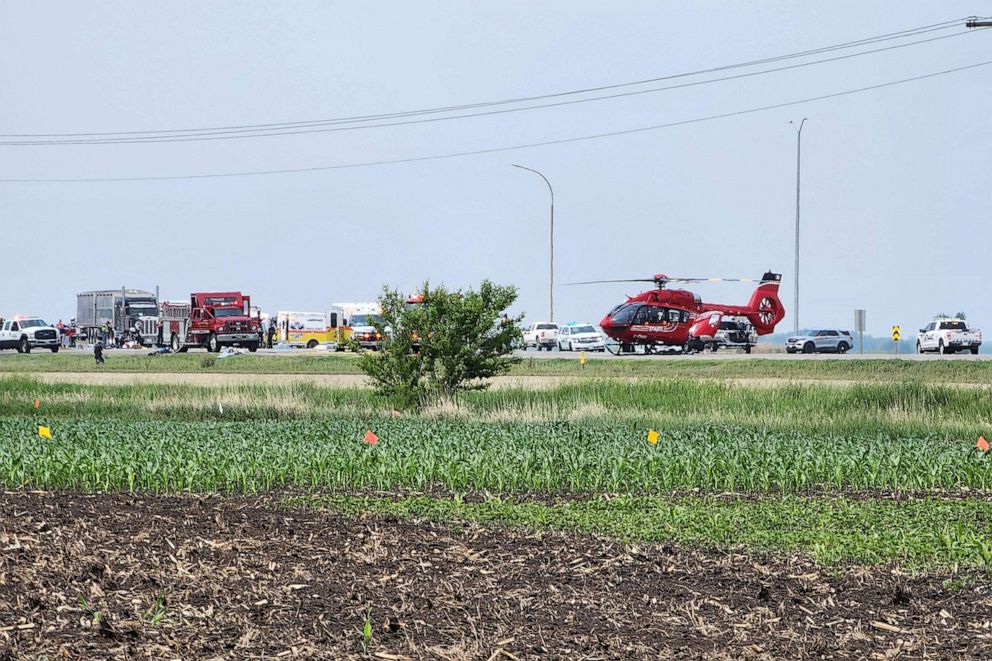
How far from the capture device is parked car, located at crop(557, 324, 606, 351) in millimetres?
59750

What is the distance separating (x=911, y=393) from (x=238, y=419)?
13716mm

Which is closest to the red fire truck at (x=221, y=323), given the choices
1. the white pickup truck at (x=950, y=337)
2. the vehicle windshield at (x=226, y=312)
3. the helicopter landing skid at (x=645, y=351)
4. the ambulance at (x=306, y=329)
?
the vehicle windshield at (x=226, y=312)

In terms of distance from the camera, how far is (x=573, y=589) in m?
8.02

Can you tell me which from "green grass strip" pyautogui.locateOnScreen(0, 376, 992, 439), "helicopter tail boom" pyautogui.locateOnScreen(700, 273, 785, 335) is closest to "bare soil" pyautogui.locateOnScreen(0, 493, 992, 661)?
"green grass strip" pyautogui.locateOnScreen(0, 376, 992, 439)

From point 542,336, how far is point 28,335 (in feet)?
90.4

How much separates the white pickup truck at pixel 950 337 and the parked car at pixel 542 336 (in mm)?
19530

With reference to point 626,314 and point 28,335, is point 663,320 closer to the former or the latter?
point 626,314

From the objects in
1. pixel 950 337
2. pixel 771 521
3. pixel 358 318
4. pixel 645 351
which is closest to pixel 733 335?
pixel 645 351

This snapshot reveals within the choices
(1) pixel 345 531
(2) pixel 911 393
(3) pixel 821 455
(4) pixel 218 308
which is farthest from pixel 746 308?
(1) pixel 345 531

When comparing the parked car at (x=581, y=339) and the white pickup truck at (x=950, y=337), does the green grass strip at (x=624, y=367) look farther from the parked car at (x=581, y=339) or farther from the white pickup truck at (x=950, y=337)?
the white pickup truck at (x=950, y=337)

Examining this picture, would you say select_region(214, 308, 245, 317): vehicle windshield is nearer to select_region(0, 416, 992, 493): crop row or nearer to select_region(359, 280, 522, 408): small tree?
select_region(359, 280, 522, 408): small tree

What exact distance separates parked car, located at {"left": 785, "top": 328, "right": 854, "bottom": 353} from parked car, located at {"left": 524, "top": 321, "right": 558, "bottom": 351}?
13.8 m

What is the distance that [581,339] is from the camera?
6019 cm

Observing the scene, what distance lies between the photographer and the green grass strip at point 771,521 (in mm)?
9508
